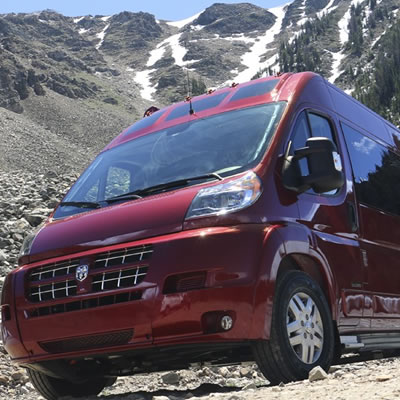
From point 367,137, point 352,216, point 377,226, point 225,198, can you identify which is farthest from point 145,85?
point 225,198

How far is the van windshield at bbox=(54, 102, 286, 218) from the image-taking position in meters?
5.03

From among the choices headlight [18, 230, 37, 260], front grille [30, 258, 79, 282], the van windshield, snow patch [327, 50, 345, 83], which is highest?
snow patch [327, 50, 345, 83]

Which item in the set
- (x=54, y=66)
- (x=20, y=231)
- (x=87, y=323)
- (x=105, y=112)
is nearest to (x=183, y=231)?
(x=87, y=323)

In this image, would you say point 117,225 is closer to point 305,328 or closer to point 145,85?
point 305,328

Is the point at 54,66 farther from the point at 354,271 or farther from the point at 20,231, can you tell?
the point at 354,271

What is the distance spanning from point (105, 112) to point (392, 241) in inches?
3689

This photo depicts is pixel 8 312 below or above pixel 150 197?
below

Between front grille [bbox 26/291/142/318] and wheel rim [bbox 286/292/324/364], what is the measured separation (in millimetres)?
1093

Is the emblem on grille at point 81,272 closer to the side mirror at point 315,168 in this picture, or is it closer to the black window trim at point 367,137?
the side mirror at point 315,168

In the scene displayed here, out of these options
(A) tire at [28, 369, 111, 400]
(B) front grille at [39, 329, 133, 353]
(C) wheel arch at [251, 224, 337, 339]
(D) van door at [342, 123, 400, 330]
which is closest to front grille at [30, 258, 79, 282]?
(B) front grille at [39, 329, 133, 353]

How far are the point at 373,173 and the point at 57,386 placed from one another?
143 inches

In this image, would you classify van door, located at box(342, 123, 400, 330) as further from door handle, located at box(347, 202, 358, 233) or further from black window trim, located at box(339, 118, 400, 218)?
door handle, located at box(347, 202, 358, 233)

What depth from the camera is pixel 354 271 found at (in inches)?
220

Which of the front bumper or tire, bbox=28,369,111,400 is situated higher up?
the front bumper
